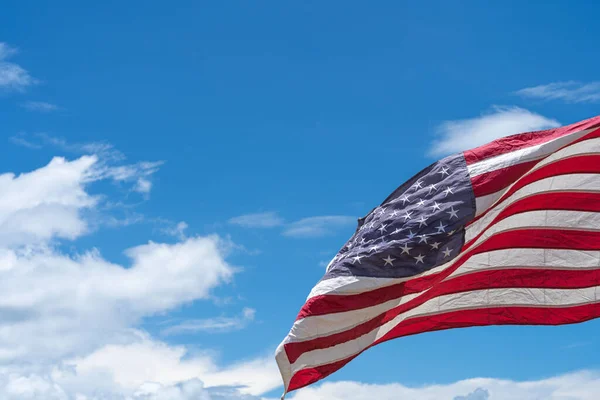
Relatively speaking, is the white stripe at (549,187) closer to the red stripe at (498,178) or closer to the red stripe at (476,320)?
the red stripe at (498,178)

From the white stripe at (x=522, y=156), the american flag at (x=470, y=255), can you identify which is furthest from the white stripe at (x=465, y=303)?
the white stripe at (x=522, y=156)

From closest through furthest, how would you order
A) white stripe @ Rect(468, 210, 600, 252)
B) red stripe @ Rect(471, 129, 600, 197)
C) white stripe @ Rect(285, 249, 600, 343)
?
white stripe @ Rect(285, 249, 600, 343), red stripe @ Rect(471, 129, 600, 197), white stripe @ Rect(468, 210, 600, 252)

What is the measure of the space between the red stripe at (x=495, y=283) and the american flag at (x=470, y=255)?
0.02 meters

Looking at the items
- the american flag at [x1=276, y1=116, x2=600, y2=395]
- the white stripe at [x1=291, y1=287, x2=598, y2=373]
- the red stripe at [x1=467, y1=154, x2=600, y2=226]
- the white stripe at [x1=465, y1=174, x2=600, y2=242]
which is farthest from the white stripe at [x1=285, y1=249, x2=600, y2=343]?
the red stripe at [x1=467, y1=154, x2=600, y2=226]

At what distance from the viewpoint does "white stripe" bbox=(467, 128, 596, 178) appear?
1747cm

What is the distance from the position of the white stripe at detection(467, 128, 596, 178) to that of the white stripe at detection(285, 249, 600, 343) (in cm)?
189

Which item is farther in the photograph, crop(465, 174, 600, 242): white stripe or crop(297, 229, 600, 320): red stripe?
crop(465, 174, 600, 242): white stripe

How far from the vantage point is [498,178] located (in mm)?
17734

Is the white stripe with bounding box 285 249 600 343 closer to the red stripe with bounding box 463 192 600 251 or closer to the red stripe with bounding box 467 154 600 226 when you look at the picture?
the red stripe with bounding box 463 192 600 251

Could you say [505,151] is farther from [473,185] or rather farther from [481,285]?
[481,285]

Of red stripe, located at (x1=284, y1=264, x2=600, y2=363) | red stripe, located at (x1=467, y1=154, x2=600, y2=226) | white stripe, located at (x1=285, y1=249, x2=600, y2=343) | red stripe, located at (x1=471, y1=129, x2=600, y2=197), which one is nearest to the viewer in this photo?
white stripe, located at (x1=285, y1=249, x2=600, y2=343)

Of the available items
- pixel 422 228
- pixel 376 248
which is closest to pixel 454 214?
pixel 422 228

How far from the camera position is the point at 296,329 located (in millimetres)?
17203

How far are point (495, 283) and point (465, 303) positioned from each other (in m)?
0.78
